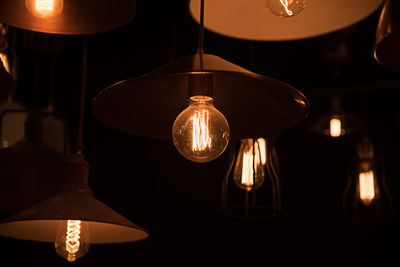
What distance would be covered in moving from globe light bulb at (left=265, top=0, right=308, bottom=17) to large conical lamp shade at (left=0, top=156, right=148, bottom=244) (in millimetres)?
516

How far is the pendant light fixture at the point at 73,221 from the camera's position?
114 centimetres

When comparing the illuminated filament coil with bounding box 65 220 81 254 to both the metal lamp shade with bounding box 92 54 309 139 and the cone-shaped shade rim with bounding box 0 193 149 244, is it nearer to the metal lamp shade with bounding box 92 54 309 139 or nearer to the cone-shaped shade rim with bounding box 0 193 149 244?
the cone-shaped shade rim with bounding box 0 193 149 244

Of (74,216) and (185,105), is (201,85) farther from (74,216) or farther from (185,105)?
(74,216)

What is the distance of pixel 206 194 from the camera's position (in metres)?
4.76

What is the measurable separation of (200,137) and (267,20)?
38 cm

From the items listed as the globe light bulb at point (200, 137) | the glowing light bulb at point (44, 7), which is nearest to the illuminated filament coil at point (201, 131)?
the globe light bulb at point (200, 137)

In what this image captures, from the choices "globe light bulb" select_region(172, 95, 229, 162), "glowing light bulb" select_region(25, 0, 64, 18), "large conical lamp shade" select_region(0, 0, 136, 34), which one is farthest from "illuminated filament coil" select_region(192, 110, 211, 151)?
"glowing light bulb" select_region(25, 0, 64, 18)

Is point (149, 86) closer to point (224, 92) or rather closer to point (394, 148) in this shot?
point (224, 92)

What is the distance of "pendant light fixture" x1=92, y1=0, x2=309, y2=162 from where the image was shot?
35.3 inches

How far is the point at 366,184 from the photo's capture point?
3.47 meters

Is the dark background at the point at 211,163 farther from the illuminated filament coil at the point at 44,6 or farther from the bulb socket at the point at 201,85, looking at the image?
the bulb socket at the point at 201,85

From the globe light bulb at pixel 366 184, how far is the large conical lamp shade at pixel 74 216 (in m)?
2.32

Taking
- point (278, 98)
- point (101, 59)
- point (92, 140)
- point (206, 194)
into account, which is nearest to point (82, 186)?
point (278, 98)

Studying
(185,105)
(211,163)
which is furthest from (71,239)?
(211,163)
